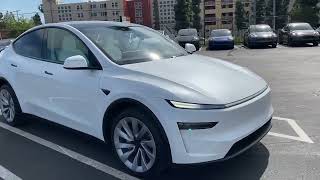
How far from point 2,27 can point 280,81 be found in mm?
83968

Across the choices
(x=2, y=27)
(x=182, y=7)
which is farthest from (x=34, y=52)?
(x=2, y=27)

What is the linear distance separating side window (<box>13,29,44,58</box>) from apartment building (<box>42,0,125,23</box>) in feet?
288

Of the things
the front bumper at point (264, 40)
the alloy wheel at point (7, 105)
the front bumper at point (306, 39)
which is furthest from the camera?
the front bumper at point (264, 40)

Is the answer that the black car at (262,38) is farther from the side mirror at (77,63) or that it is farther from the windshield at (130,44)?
the side mirror at (77,63)

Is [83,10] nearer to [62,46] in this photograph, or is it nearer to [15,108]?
[15,108]

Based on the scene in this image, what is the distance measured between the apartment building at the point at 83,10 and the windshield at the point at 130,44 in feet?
291

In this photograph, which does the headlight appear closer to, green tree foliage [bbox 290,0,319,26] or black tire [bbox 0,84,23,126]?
black tire [bbox 0,84,23,126]

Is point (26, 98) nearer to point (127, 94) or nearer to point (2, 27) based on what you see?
point (127, 94)

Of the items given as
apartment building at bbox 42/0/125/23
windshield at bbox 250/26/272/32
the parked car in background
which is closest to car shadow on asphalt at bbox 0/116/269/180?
the parked car in background

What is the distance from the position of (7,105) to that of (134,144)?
306 centimetres

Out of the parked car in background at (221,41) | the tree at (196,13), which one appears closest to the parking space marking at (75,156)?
the parked car in background at (221,41)

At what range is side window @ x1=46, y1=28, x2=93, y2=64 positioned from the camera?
5.25m

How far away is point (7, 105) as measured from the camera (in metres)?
6.84

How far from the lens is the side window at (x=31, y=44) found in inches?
243
